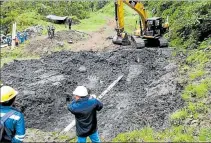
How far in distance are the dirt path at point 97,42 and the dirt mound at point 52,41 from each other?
694 millimetres

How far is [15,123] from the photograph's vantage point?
6062mm

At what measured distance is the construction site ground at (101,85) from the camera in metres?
10.5

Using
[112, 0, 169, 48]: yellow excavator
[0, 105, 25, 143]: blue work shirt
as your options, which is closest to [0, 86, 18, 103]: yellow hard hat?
[0, 105, 25, 143]: blue work shirt

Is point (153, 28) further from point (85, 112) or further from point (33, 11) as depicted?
point (33, 11)

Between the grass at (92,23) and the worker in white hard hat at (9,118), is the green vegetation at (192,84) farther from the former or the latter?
the grass at (92,23)

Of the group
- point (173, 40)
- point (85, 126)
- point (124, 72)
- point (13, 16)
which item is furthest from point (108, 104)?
point (13, 16)

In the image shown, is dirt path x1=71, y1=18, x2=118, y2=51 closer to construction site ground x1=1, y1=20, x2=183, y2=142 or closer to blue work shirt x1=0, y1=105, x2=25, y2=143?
construction site ground x1=1, y1=20, x2=183, y2=142

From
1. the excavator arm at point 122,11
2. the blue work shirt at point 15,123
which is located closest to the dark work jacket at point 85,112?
the blue work shirt at point 15,123

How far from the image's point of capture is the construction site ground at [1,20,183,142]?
1052 cm

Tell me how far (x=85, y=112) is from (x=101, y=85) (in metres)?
7.35

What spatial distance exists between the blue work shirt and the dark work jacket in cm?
129

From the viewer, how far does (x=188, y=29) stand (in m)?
21.3

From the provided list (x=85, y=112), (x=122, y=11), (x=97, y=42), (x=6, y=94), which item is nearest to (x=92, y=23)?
(x=97, y=42)

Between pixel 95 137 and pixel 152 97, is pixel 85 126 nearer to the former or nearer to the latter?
pixel 95 137
